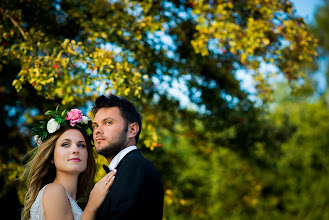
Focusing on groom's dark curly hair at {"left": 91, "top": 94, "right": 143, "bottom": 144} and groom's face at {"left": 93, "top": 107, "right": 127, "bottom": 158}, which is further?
groom's dark curly hair at {"left": 91, "top": 94, "right": 143, "bottom": 144}

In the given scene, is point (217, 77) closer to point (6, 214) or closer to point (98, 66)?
point (98, 66)

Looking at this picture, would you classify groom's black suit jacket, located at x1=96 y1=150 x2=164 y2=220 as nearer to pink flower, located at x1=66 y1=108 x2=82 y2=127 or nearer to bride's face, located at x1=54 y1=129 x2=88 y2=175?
bride's face, located at x1=54 y1=129 x2=88 y2=175

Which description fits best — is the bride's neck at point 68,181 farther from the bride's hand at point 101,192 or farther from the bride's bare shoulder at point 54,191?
the bride's hand at point 101,192

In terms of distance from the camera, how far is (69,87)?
479 centimetres

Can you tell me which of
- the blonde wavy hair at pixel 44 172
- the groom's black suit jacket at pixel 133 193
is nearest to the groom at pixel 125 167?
the groom's black suit jacket at pixel 133 193

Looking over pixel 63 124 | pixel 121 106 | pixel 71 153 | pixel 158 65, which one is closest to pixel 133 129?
pixel 121 106

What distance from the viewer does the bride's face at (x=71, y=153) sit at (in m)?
3.42

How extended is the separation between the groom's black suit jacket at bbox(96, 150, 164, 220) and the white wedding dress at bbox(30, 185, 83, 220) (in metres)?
0.46

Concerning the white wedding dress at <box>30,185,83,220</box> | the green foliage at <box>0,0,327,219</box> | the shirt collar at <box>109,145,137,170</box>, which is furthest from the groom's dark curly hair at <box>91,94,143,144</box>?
the green foliage at <box>0,0,327,219</box>

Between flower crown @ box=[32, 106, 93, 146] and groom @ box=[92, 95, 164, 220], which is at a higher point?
groom @ box=[92, 95, 164, 220]

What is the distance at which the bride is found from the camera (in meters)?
3.24

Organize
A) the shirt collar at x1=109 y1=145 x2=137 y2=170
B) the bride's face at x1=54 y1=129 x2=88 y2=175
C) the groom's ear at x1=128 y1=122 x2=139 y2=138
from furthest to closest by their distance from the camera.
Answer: the bride's face at x1=54 y1=129 x2=88 y2=175 → the groom's ear at x1=128 y1=122 x2=139 y2=138 → the shirt collar at x1=109 y1=145 x2=137 y2=170

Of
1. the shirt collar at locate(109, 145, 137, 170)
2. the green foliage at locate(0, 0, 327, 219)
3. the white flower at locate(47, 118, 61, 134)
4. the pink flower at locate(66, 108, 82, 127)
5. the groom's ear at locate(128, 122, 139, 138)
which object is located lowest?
the green foliage at locate(0, 0, 327, 219)

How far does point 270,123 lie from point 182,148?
8.26 meters
